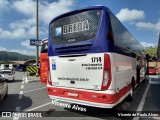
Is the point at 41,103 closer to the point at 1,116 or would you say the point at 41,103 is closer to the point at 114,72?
the point at 1,116

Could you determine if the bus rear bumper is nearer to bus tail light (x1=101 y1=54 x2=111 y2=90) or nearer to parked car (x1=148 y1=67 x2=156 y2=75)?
bus tail light (x1=101 y1=54 x2=111 y2=90)

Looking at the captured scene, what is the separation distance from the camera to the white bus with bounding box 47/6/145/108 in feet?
19.9

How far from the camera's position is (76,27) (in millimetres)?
6789

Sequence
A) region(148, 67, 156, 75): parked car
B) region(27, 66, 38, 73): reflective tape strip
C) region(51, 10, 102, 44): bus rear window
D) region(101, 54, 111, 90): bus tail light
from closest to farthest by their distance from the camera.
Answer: region(101, 54, 111, 90): bus tail light < region(51, 10, 102, 44): bus rear window < region(27, 66, 38, 73): reflective tape strip < region(148, 67, 156, 75): parked car

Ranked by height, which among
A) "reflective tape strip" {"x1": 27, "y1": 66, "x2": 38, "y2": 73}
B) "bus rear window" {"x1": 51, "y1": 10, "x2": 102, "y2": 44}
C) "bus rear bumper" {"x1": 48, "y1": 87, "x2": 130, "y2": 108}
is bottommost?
"bus rear bumper" {"x1": 48, "y1": 87, "x2": 130, "y2": 108}

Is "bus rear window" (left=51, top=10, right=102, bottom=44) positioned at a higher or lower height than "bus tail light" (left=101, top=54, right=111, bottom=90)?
higher

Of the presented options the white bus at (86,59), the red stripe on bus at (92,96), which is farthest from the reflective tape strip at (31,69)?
the red stripe on bus at (92,96)

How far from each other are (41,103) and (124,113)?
3699 millimetres

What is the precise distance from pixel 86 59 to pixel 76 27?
3.78 ft

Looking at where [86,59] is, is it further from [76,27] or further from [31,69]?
[31,69]

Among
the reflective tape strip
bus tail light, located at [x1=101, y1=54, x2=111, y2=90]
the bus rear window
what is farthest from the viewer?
the reflective tape strip

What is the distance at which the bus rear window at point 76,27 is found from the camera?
636 centimetres

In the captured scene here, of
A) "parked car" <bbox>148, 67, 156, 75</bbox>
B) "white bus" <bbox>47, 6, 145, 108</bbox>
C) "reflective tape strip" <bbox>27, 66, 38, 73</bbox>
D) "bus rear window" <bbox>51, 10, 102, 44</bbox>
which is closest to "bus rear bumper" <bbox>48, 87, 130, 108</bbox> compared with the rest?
"white bus" <bbox>47, 6, 145, 108</bbox>

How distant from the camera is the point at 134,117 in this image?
6.99 meters
